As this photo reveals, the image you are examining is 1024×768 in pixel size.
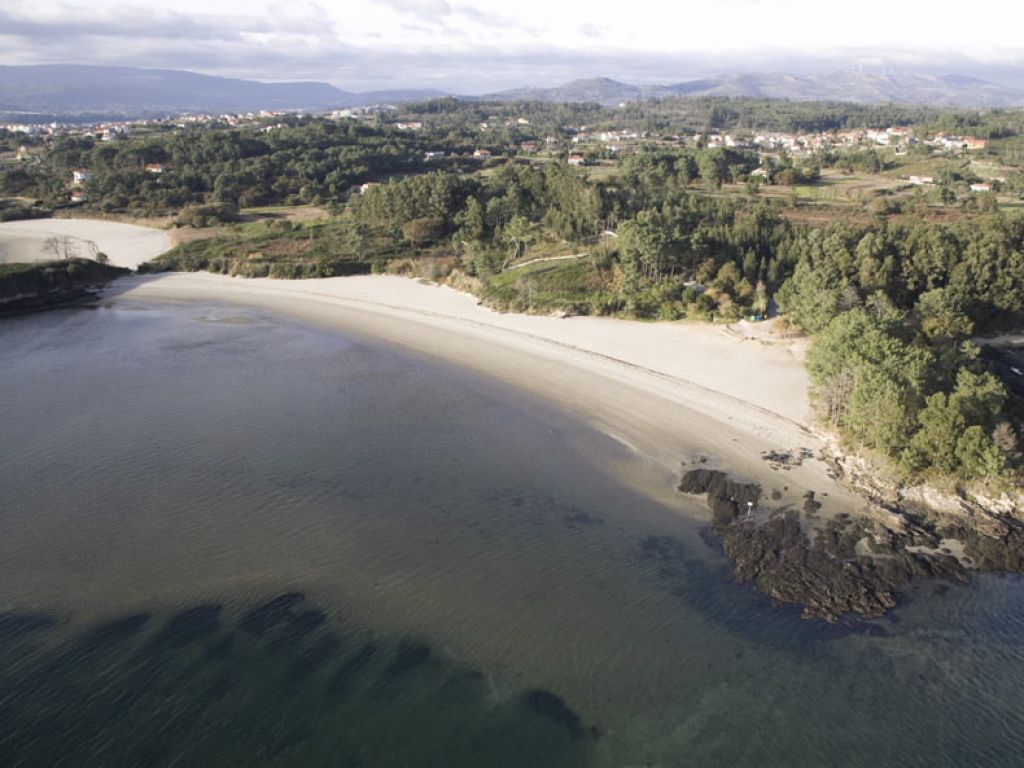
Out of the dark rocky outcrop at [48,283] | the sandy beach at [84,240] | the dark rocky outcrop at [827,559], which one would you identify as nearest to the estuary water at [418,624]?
the dark rocky outcrop at [827,559]

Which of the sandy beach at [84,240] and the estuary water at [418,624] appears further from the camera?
the sandy beach at [84,240]

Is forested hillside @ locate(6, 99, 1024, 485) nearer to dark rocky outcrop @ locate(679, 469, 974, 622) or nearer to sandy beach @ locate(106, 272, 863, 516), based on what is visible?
sandy beach @ locate(106, 272, 863, 516)

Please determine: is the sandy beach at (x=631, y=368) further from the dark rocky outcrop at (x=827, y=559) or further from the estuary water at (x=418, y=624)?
the estuary water at (x=418, y=624)

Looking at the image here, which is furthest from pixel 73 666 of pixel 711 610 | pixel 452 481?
pixel 711 610

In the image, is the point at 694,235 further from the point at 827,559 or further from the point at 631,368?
the point at 827,559

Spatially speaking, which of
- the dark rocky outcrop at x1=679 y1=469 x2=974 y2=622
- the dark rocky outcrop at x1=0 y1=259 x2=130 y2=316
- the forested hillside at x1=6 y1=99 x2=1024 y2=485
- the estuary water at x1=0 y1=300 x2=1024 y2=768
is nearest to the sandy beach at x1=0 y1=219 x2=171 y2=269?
the forested hillside at x1=6 y1=99 x2=1024 y2=485

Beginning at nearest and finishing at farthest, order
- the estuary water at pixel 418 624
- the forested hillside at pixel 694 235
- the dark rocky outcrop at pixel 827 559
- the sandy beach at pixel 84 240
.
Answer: the estuary water at pixel 418 624 < the dark rocky outcrop at pixel 827 559 < the forested hillside at pixel 694 235 < the sandy beach at pixel 84 240

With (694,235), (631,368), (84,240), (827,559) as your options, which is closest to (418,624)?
(827,559)
